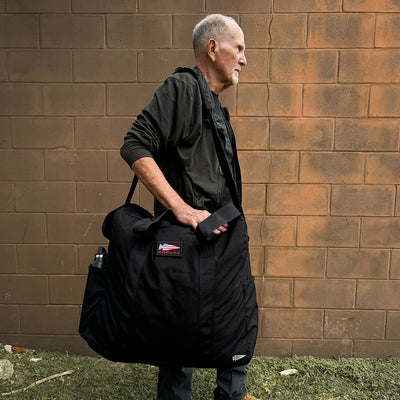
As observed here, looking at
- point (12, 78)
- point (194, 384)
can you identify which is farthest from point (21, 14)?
point (194, 384)

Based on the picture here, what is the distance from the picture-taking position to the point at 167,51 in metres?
2.62

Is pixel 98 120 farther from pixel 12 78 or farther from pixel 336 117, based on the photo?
pixel 336 117

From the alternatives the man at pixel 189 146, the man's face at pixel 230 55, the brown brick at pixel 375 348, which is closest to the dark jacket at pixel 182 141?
the man at pixel 189 146

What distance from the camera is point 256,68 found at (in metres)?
2.63

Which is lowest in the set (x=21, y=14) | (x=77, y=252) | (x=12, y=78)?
(x=77, y=252)

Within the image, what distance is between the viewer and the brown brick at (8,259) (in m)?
2.78

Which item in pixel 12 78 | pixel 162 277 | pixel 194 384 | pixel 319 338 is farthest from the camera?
pixel 319 338

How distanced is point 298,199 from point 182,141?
54.4 inches

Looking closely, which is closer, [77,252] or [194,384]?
[194,384]

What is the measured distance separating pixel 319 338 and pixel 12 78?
286 centimetres

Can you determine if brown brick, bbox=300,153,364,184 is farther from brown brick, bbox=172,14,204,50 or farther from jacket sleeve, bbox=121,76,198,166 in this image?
jacket sleeve, bbox=121,76,198,166

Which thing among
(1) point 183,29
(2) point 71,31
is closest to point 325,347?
(1) point 183,29

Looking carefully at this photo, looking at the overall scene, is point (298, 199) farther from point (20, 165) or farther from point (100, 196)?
point (20, 165)

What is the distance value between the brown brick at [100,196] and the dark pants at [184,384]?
1325 mm
